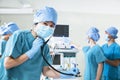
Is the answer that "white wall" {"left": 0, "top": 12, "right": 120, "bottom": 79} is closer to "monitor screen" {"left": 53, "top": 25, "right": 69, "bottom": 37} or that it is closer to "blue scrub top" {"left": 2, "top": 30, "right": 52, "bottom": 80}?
"monitor screen" {"left": 53, "top": 25, "right": 69, "bottom": 37}

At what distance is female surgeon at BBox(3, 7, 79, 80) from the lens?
1.44 metres

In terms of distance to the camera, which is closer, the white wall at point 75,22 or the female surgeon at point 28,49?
the female surgeon at point 28,49

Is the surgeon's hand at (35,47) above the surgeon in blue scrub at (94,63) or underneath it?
above

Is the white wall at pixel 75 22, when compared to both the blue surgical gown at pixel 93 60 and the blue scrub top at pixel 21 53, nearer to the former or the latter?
the blue surgical gown at pixel 93 60

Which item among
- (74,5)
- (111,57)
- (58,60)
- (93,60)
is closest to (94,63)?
(93,60)

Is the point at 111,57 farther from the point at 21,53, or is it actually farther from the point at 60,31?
the point at 21,53

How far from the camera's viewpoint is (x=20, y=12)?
4.15m

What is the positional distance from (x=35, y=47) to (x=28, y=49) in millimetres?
99

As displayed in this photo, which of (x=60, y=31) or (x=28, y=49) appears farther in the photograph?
(x=60, y=31)

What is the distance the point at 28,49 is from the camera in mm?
1565

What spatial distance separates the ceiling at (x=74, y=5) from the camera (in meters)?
4.40

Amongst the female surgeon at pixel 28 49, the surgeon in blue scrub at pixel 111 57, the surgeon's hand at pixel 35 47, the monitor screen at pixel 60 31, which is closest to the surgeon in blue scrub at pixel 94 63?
the surgeon in blue scrub at pixel 111 57

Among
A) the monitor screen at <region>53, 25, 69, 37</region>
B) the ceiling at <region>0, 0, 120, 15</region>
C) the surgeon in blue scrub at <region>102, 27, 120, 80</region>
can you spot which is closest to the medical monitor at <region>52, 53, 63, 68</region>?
the monitor screen at <region>53, 25, 69, 37</region>

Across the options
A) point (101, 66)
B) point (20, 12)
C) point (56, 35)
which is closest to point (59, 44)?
point (56, 35)
